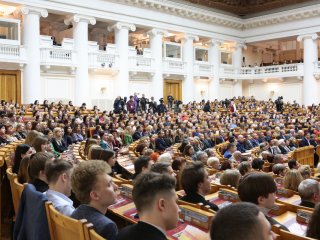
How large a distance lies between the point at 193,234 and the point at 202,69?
22.9m

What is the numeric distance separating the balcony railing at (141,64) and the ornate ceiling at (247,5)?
17.5 feet

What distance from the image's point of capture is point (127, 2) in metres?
20.8

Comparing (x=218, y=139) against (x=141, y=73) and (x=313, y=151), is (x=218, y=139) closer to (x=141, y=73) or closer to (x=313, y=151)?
(x=313, y=151)

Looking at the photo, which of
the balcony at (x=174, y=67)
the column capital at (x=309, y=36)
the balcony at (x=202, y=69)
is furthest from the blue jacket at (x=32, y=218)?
the column capital at (x=309, y=36)

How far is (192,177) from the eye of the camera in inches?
134

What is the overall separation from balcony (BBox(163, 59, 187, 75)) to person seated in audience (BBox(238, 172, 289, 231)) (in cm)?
2014

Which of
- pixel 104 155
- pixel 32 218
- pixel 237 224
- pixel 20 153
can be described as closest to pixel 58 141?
pixel 104 155

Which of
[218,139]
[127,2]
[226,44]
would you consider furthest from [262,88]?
[218,139]

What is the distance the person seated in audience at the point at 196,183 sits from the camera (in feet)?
11.1

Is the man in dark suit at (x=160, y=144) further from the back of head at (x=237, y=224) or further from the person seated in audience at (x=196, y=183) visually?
the back of head at (x=237, y=224)

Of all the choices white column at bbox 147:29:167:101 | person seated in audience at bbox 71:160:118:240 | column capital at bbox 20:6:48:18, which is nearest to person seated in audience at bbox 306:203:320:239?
person seated in audience at bbox 71:160:118:240

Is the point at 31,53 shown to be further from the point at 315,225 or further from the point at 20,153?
the point at 315,225

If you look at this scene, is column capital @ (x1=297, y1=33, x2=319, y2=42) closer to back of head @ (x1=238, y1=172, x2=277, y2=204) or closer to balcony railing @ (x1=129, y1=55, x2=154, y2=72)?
balcony railing @ (x1=129, y1=55, x2=154, y2=72)

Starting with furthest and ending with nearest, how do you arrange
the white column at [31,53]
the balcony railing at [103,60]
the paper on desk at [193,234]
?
the balcony railing at [103,60] → the white column at [31,53] → the paper on desk at [193,234]
